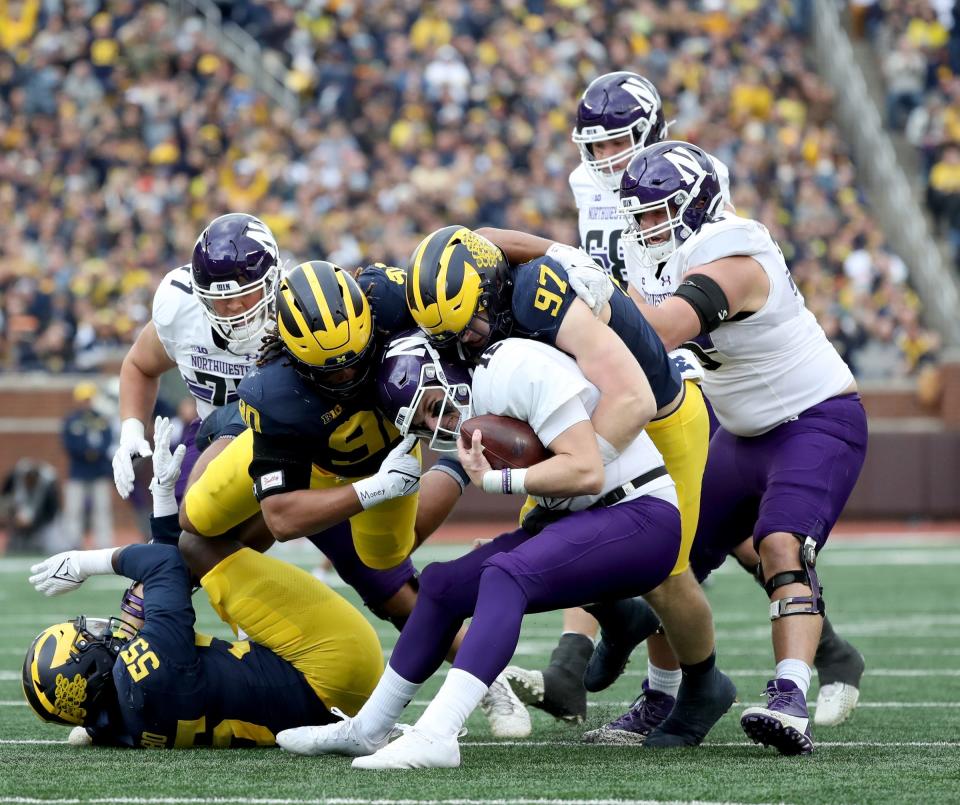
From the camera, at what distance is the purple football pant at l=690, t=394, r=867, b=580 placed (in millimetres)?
4969

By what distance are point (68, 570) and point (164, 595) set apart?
0.46 metres

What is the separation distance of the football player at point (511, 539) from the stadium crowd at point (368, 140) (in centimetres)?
1096

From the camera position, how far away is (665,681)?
5.30m

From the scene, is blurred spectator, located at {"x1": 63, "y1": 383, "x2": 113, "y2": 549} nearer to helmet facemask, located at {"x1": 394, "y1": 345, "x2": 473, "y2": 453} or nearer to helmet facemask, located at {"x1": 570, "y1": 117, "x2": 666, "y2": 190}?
helmet facemask, located at {"x1": 570, "y1": 117, "x2": 666, "y2": 190}

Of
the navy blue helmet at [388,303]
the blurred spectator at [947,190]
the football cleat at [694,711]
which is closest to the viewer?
the navy blue helmet at [388,303]

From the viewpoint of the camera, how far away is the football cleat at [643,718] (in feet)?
16.9

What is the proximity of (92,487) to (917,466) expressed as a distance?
7423 mm

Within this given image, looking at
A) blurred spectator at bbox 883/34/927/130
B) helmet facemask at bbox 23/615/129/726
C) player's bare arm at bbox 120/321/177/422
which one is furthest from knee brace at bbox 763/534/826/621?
blurred spectator at bbox 883/34/927/130

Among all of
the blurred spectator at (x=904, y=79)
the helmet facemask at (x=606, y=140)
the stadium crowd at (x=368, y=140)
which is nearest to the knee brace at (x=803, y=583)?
the helmet facemask at (x=606, y=140)

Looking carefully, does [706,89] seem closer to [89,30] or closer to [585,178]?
[89,30]

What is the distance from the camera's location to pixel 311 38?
18281mm

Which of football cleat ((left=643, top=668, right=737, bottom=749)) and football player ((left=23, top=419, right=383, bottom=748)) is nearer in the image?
football player ((left=23, top=419, right=383, bottom=748))

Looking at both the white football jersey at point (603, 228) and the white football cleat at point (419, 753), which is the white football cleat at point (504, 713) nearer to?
the white football cleat at point (419, 753)

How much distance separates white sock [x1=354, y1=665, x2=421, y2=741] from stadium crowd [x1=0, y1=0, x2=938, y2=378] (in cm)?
1094
